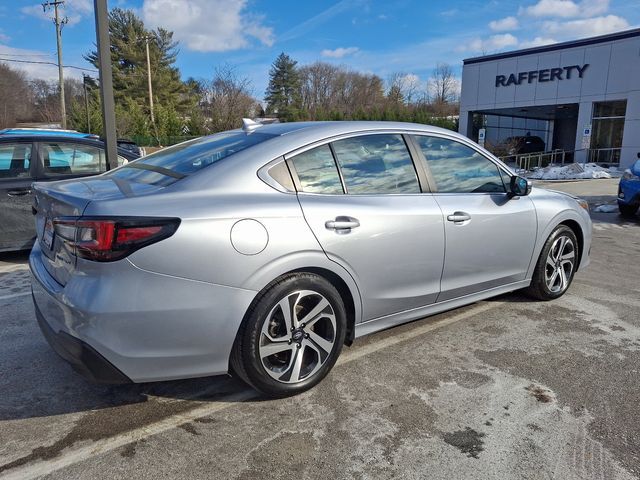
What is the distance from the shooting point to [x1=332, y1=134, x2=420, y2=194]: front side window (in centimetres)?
315

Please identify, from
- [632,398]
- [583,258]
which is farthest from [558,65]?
[632,398]

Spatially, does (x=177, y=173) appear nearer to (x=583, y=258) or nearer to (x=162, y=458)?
(x=162, y=458)

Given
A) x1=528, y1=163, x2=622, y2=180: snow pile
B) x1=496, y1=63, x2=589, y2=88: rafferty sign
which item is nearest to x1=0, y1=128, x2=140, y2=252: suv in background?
x1=528, y1=163, x2=622, y2=180: snow pile

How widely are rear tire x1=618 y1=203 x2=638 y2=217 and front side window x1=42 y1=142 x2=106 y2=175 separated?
913 cm

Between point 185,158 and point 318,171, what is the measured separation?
0.87 meters

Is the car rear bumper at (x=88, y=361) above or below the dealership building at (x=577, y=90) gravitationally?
below

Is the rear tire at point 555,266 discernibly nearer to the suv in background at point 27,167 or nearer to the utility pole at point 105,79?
the utility pole at point 105,79

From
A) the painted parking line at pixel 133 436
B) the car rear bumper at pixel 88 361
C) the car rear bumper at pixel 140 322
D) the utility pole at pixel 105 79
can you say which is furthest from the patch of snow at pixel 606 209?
the car rear bumper at pixel 88 361

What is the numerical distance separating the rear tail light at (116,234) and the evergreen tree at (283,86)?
70.8 metres

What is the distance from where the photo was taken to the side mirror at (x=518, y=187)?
156 inches

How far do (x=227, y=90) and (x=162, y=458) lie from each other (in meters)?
41.5

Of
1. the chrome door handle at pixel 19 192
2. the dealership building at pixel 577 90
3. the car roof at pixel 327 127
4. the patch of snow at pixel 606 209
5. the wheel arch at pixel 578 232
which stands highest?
the dealership building at pixel 577 90

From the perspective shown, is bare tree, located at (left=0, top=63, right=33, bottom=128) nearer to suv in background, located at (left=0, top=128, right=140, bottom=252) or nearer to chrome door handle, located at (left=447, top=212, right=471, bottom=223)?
suv in background, located at (left=0, top=128, right=140, bottom=252)

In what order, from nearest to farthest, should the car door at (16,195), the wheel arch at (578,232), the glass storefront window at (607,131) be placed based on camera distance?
the wheel arch at (578,232)
the car door at (16,195)
the glass storefront window at (607,131)
